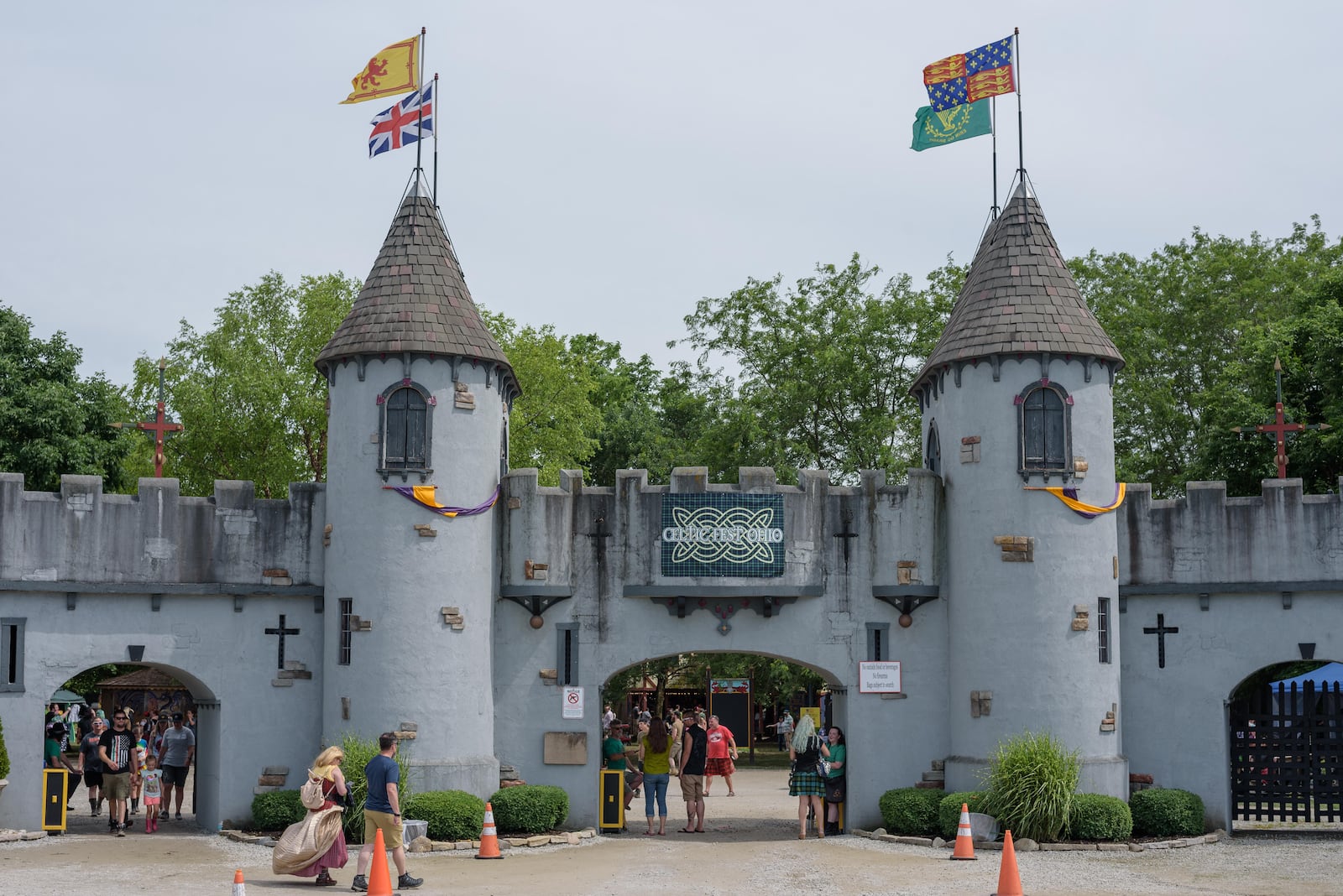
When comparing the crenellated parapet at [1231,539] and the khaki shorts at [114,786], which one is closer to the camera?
the khaki shorts at [114,786]

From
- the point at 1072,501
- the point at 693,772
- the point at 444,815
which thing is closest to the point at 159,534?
the point at 444,815

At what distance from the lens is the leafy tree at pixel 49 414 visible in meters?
33.0

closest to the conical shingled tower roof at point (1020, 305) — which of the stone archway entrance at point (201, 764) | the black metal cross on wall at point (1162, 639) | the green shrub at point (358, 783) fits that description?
the black metal cross on wall at point (1162, 639)

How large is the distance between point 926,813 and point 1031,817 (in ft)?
5.02

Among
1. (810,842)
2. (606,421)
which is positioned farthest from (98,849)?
(606,421)

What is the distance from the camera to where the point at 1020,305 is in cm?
2069

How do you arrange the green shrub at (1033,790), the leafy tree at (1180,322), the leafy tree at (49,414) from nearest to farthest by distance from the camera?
the green shrub at (1033,790), the leafy tree at (49,414), the leafy tree at (1180,322)

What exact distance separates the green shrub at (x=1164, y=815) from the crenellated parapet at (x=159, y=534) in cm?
1176

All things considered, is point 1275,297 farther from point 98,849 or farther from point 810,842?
point 98,849

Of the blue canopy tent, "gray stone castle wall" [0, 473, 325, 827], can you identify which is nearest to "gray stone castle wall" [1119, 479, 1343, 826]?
the blue canopy tent

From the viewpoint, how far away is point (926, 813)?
19.8 m

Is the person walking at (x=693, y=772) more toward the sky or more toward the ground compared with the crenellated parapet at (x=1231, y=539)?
more toward the ground

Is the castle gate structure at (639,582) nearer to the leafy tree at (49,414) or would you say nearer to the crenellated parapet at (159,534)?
the crenellated parapet at (159,534)

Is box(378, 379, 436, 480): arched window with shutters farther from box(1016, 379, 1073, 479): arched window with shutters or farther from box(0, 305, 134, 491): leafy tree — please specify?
box(0, 305, 134, 491): leafy tree
